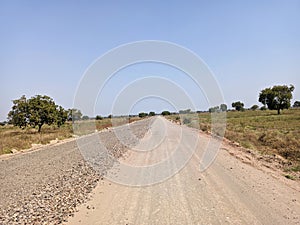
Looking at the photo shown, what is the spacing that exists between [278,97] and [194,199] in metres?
91.9

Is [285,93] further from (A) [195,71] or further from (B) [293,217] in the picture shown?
(B) [293,217]

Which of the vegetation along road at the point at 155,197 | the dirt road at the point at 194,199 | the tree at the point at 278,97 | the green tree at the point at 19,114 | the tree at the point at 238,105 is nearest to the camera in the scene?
the dirt road at the point at 194,199

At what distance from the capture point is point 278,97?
8831 centimetres

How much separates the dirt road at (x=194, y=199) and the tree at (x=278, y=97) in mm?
85692

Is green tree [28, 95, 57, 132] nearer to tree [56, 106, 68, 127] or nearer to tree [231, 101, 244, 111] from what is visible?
tree [56, 106, 68, 127]

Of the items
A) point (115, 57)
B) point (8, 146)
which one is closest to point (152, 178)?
point (115, 57)

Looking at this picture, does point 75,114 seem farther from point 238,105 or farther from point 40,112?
point 238,105

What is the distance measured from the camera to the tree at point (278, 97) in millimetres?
87375

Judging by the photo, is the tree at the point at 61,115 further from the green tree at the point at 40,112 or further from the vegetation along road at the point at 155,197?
the vegetation along road at the point at 155,197

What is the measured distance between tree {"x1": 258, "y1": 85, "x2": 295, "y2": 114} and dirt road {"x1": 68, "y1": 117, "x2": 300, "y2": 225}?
8569cm

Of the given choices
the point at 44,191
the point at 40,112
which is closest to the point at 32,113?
the point at 40,112

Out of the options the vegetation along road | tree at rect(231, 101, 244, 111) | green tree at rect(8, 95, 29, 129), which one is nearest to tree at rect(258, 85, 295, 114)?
tree at rect(231, 101, 244, 111)

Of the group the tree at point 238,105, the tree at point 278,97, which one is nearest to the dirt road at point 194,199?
the tree at point 278,97

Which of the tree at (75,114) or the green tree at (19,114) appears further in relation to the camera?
the green tree at (19,114)
